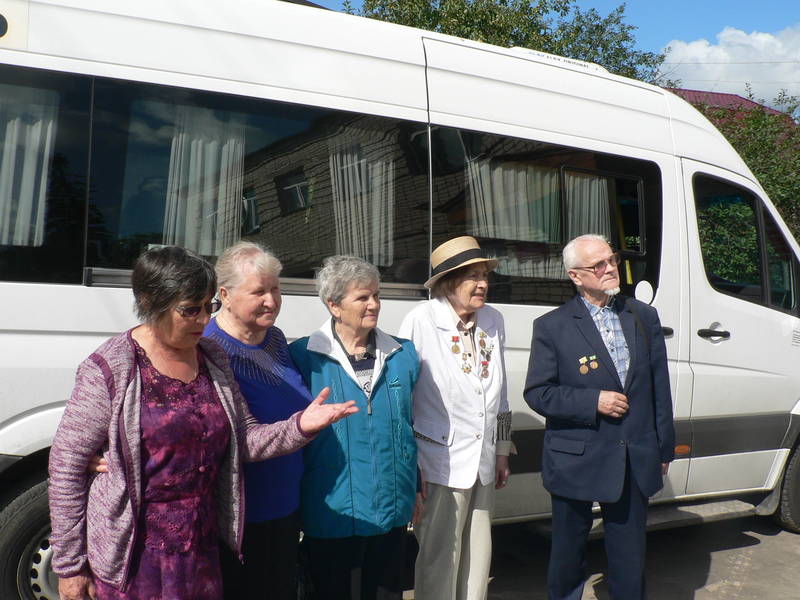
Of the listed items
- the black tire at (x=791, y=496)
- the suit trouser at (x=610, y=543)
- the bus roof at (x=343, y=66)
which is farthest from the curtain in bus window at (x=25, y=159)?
the black tire at (x=791, y=496)

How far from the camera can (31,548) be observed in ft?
9.75

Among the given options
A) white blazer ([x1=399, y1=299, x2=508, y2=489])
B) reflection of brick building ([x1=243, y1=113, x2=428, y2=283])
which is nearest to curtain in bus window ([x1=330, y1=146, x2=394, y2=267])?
reflection of brick building ([x1=243, y1=113, x2=428, y2=283])

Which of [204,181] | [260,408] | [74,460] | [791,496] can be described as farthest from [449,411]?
[791,496]

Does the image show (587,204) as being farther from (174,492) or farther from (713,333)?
(174,492)

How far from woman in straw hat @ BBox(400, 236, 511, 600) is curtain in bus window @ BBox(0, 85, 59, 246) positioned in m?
1.45

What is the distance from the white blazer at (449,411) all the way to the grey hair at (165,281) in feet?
3.86

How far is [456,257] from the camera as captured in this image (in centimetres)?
320

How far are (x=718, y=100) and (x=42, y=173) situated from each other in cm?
2136

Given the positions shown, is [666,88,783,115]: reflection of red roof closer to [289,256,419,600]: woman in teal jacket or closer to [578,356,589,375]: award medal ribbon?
[578,356,589,375]: award medal ribbon

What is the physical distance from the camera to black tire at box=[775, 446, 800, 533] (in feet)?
16.9

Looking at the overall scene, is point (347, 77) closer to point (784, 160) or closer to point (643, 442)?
point (643, 442)

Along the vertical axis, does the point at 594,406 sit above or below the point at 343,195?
below

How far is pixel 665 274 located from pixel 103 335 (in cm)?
299

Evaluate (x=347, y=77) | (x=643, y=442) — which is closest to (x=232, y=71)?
(x=347, y=77)
